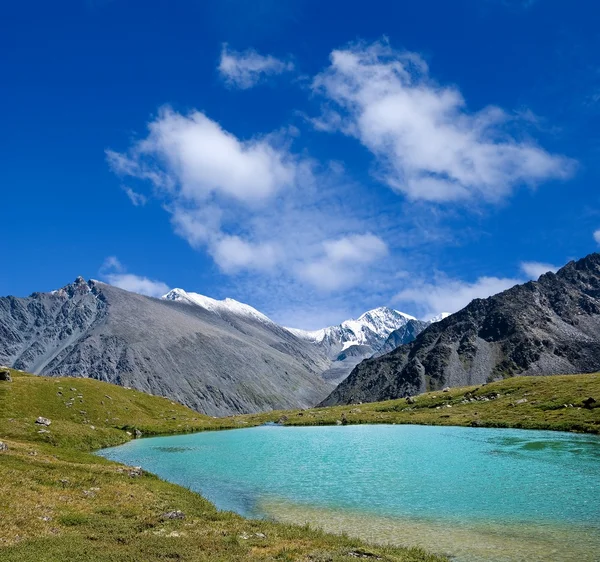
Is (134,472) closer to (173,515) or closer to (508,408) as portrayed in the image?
(173,515)

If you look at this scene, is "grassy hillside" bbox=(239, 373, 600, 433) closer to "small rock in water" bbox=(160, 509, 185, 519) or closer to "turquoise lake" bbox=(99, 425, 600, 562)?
"turquoise lake" bbox=(99, 425, 600, 562)

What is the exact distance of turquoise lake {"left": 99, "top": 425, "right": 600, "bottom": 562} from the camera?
27.9 m

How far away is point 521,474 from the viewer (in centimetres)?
4675

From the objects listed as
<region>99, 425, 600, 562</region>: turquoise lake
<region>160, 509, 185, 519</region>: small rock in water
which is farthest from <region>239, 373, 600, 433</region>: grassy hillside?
<region>160, 509, 185, 519</region>: small rock in water

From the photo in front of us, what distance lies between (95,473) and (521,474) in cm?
4185

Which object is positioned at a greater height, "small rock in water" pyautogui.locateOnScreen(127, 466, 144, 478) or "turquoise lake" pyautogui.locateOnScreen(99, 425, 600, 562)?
"small rock in water" pyautogui.locateOnScreen(127, 466, 144, 478)

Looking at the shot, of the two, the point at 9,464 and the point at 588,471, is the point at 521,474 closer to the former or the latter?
the point at 588,471

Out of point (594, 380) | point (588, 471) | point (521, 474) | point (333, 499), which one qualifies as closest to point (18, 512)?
point (333, 499)

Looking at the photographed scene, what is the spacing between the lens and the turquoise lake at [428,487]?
27.9 m

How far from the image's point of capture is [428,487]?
1658 inches

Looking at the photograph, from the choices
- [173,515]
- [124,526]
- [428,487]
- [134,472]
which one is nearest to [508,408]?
[428,487]

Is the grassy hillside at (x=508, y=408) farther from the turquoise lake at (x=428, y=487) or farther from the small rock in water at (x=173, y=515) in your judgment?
the small rock in water at (x=173, y=515)

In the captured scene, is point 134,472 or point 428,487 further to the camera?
point 134,472

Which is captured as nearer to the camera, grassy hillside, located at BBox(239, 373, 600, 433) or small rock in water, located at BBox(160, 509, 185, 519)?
small rock in water, located at BBox(160, 509, 185, 519)
